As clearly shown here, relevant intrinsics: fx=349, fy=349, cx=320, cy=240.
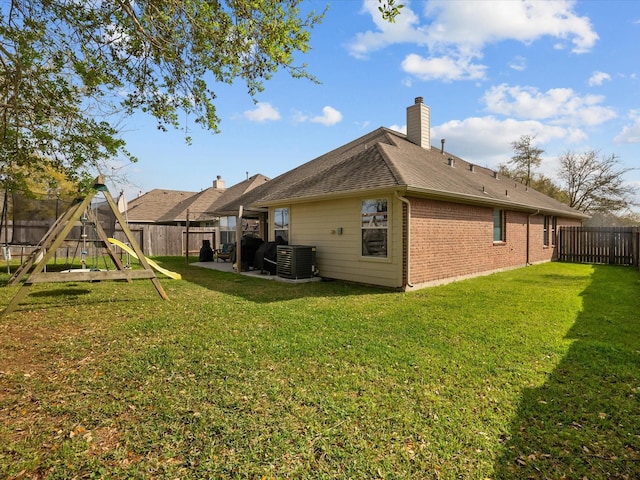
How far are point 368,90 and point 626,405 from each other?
1008cm

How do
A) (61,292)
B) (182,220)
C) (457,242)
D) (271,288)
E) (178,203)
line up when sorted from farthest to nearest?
(178,203), (182,220), (457,242), (271,288), (61,292)

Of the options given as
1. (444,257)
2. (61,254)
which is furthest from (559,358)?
(61,254)

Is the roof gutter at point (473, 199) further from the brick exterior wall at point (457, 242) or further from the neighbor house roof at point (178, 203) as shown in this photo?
the neighbor house roof at point (178, 203)

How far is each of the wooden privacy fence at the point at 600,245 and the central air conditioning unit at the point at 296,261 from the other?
44.0 feet

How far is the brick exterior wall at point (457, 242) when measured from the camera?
9.18 m

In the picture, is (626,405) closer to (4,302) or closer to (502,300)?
(502,300)

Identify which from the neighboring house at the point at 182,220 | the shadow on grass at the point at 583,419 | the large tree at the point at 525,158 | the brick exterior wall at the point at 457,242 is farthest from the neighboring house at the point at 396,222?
the large tree at the point at 525,158

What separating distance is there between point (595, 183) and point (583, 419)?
34032 mm

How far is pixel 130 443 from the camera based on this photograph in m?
2.58

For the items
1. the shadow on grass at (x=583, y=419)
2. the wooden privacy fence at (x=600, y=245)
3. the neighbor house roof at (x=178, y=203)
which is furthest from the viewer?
the neighbor house roof at (x=178, y=203)

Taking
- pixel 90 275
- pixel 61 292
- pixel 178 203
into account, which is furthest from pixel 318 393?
pixel 178 203

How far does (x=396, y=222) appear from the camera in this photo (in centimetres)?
891

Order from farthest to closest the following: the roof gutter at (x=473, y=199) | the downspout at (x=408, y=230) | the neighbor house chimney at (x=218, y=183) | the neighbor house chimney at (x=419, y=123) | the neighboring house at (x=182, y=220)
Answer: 1. the neighbor house chimney at (x=218, y=183)
2. the neighboring house at (x=182, y=220)
3. the neighbor house chimney at (x=419, y=123)
4. the roof gutter at (x=473, y=199)
5. the downspout at (x=408, y=230)

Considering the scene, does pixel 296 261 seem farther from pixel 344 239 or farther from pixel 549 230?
pixel 549 230
